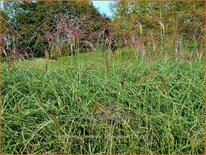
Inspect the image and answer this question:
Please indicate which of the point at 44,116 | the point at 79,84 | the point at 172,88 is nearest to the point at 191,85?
the point at 172,88

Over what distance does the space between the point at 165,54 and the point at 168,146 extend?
1971 millimetres

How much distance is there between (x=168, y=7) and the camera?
1145cm

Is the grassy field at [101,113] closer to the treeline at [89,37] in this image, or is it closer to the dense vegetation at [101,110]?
the dense vegetation at [101,110]

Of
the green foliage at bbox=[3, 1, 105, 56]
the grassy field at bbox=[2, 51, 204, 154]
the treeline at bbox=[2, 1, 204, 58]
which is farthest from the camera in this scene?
the green foliage at bbox=[3, 1, 105, 56]

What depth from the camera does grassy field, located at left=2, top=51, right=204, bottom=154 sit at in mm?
3074

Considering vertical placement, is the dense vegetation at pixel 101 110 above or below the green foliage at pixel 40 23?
below

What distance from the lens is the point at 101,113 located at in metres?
3.17

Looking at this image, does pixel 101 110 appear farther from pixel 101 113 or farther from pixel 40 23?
pixel 40 23

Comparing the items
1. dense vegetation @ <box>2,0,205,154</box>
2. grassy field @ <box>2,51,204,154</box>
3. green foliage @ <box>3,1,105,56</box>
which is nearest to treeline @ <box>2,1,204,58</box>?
green foliage @ <box>3,1,105,56</box>

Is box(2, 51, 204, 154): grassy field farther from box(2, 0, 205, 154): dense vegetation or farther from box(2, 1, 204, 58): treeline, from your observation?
box(2, 1, 204, 58): treeline

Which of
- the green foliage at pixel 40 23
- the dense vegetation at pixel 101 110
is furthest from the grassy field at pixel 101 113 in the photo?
the green foliage at pixel 40 23

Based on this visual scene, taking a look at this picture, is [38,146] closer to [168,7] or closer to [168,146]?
[168,146]

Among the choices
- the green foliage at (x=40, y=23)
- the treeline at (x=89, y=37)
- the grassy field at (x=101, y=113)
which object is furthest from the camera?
the green foliage at (x=40, y=23)

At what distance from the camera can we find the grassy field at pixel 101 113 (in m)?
3.07
